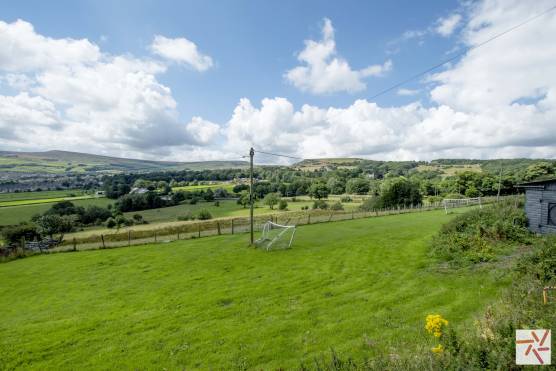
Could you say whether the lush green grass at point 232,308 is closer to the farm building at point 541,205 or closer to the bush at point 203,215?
the farm building at point 541,205

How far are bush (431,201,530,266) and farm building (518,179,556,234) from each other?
60cm

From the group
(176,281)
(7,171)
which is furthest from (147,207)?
(7,171)

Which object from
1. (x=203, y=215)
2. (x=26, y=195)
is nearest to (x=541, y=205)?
(x=203, y=215)

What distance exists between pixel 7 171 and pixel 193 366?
20835cm

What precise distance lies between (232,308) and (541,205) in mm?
21415

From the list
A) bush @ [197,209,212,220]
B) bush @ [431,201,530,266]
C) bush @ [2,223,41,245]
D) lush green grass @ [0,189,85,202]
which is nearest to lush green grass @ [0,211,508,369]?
bush @ [431,201,530,266]

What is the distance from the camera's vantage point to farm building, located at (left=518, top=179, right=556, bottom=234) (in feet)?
58.0

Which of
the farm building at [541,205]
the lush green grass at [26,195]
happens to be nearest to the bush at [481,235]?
the farm building at [541,205]

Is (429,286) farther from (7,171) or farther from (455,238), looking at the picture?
(7,171)

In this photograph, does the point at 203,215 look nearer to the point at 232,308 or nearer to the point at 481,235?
the point at 232,308

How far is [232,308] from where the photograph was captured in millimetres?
10453

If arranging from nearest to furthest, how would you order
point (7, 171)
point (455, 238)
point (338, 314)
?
point (338, 314) → point (455, 238) → point (7, 171)

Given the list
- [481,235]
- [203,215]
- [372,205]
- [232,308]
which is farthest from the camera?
[372,205]

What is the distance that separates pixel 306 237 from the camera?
84.6 feet
